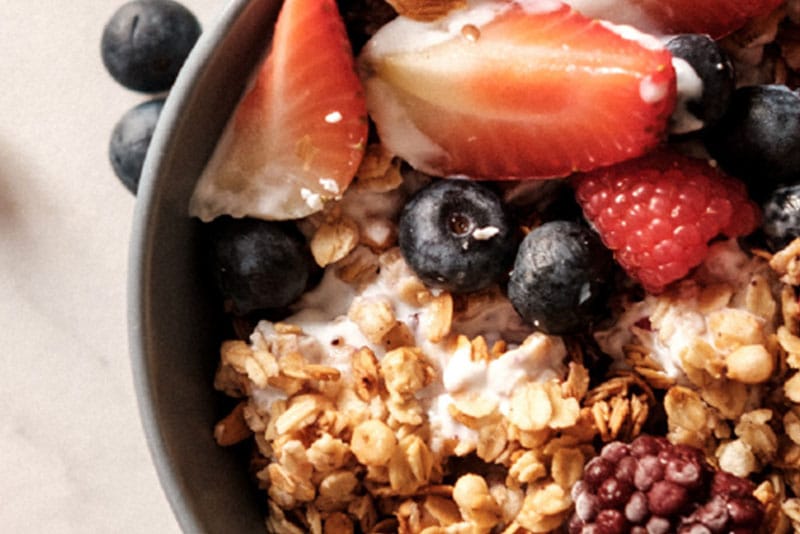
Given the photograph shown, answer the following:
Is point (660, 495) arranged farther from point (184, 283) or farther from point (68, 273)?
point (68, 273)

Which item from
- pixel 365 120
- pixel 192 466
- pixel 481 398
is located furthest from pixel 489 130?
pixel 192 466

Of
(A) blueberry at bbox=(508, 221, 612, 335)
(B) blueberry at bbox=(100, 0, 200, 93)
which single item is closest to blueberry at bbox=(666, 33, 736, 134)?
(A) blueberry at bbox=(508, 221, 612, 335)

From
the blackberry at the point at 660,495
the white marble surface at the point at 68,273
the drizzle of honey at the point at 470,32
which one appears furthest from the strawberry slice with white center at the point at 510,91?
the white marble surface at the point at 68,273

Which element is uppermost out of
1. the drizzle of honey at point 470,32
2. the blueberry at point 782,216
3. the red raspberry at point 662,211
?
the drizzle of honey at point 470,32

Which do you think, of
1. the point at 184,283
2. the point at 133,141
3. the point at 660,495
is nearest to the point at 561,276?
the point at 660,495

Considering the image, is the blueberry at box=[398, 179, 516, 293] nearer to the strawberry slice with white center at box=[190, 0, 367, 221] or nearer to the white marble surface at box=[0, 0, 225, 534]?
the strawberry slice with white center at box=[190, 0, 367, 221]

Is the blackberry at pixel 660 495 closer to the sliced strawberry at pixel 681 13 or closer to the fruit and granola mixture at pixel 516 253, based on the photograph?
the fruit and granola mixture at pixel 516 253
